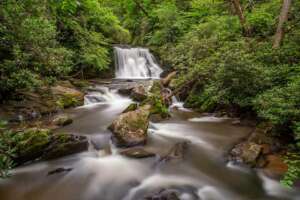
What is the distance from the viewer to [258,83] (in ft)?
24.5

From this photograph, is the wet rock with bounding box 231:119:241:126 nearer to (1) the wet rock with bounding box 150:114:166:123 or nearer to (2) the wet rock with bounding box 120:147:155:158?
(1) the wet rock with bounding box 150:114:166:123

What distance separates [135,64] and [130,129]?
462 inches

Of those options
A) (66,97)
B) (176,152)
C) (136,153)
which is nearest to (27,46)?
(66,97)

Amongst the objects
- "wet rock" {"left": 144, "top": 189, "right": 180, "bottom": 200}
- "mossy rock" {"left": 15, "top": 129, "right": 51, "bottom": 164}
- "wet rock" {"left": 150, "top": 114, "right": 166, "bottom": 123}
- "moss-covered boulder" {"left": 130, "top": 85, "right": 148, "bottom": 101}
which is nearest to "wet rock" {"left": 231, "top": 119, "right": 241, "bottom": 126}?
"wet rock" {"left": 150, "top": 114, "right": 166, "bottom": 123}

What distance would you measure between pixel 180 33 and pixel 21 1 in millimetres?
13492

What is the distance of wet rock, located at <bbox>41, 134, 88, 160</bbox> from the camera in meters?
5.53

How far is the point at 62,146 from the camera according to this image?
18.5 feet

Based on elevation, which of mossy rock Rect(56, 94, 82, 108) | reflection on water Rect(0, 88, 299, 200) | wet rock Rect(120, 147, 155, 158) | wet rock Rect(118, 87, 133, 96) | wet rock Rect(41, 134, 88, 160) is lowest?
reflection on water Rect(0, 88, 299, 200)

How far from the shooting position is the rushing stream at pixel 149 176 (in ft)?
14.7

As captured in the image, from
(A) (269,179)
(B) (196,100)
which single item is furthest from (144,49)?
(A) (269,179)

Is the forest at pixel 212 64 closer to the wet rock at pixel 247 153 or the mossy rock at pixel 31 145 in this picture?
the mossy rock at pixel 31 145

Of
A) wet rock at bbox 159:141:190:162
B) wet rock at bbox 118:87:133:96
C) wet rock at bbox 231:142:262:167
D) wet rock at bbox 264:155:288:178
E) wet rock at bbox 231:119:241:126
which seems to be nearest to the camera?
wet rock at bbox 264:155:288:178

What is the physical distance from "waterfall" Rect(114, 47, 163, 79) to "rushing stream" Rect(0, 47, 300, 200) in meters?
10.2

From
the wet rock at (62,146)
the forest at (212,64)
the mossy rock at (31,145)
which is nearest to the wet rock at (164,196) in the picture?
the forest at (212,64)
